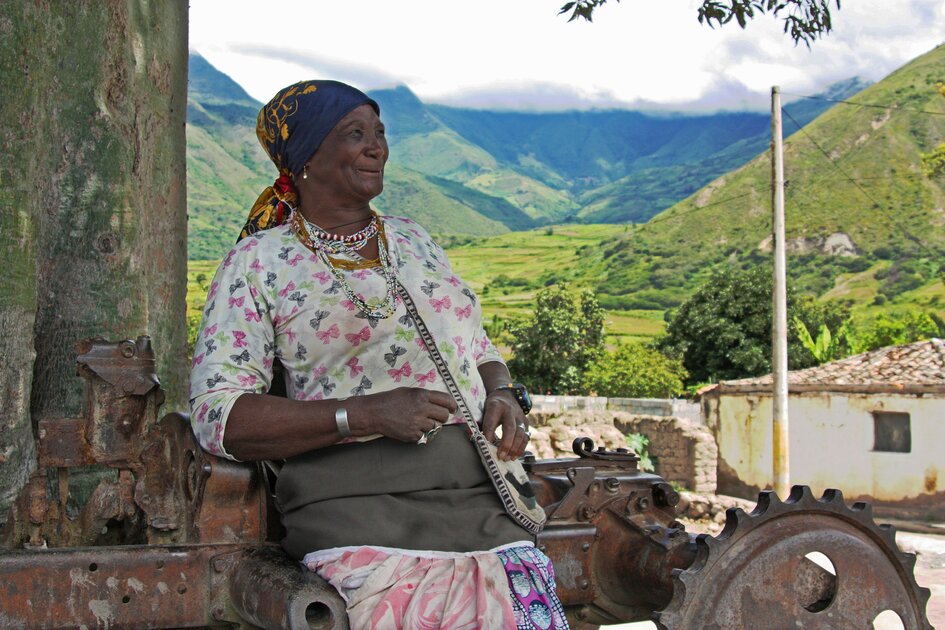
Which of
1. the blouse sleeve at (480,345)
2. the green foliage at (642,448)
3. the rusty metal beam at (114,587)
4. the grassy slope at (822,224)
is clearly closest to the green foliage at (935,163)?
the green foliage at (642,448)

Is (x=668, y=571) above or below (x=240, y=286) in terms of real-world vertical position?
below

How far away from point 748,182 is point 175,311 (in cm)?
8019

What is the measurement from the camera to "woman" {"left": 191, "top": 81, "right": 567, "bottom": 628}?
2.33 metres

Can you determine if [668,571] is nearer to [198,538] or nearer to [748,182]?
[198,538]

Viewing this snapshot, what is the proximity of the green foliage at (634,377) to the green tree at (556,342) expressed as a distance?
2667mm


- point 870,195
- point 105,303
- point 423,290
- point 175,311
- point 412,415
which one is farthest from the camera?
Answer: point 870,195

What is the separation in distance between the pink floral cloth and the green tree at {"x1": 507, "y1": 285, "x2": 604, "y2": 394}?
30.4 metres

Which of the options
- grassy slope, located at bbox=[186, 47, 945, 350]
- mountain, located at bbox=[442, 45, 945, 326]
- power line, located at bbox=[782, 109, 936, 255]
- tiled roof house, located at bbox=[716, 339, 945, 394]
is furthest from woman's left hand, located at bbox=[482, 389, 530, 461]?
power line, located at bbox=[782, 109, 936, 255]

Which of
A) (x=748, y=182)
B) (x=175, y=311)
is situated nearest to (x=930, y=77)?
(x=748, y=182)

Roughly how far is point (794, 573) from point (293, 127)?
1.81 m

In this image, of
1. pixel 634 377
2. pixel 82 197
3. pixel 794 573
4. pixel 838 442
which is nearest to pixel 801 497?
pixel 794 573

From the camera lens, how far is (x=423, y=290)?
2678 mm

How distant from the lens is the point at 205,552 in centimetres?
243

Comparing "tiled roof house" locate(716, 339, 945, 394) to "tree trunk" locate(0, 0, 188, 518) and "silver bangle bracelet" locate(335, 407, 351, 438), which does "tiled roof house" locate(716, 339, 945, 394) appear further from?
"silver bangle bracelet" locate(335, 407, 351, 438)
